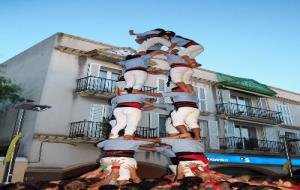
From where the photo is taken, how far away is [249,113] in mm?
23344

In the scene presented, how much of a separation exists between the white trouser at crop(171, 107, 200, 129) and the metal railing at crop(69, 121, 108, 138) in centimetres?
916

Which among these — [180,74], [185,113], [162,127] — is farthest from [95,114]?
[185,113]

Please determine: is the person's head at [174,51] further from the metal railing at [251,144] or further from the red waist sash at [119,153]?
the metal railing at [251,144]

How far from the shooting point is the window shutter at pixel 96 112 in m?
17.3

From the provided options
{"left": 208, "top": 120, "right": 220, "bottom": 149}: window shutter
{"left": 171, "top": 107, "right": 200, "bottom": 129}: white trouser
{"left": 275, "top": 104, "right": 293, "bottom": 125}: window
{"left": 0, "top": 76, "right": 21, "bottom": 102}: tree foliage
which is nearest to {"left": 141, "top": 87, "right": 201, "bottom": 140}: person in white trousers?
{"left": 171, "top": 107, "right": 200, "bottom": 129}: white trouser

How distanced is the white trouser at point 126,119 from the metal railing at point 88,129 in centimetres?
860

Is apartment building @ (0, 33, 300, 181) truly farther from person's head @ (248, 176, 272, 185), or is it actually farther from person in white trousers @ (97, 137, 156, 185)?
person's head @ (248, 176, 272, 185)

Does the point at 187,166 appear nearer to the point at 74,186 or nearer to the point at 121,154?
the point at 121,154

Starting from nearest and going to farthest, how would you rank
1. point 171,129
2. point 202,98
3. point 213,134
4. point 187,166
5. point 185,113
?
point 187,166 → point 185,113 → point 171,129 → point 213,134 → point 202,98

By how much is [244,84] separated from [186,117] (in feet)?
57.2

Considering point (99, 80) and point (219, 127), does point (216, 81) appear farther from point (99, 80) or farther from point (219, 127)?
point (99, 80)

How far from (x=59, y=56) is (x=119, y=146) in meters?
11.9

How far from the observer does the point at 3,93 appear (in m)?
16.8

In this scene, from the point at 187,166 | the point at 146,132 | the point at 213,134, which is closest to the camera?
the point at 187,166
